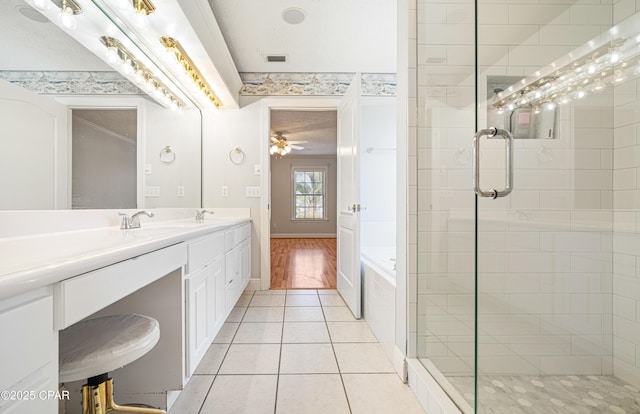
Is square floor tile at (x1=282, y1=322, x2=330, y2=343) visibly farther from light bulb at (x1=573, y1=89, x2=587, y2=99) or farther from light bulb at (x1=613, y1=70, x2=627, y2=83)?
light bulb at (x1=613, y1=70, x2=627, y2=83)

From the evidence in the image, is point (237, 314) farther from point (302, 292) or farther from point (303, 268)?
point (303, 268)

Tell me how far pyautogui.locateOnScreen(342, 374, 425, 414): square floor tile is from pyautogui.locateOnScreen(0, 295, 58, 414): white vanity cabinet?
1.16m

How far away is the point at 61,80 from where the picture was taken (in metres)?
1.24

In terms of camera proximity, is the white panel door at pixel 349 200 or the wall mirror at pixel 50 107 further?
the white panel door at pixel 349 200

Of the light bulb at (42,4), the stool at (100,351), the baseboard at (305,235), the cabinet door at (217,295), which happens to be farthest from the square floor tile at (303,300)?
the baseboard at (305,235)

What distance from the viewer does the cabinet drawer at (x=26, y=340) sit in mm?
467

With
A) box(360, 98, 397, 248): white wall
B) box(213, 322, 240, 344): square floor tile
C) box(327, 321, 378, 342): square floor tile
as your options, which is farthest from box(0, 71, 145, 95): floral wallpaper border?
box(360, 98, 397, 248): white wall

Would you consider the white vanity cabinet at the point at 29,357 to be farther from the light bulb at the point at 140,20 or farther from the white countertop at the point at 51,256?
the light bulb at the point at 140,20

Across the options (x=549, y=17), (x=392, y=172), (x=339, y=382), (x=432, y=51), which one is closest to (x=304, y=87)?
(x=392, y=172)

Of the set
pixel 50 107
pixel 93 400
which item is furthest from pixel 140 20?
pixel 93 400

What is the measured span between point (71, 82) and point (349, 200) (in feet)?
6.43

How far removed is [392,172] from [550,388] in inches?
92.4

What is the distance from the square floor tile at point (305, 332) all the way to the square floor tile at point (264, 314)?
0.17 m

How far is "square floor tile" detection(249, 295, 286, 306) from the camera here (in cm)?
267
